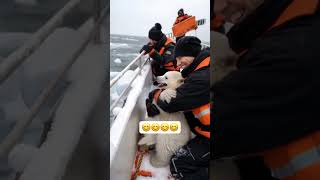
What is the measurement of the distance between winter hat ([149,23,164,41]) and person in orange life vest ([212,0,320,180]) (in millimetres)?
168

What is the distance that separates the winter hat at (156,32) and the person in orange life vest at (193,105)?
56 millimetres

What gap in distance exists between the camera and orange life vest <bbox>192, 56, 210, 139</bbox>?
2.37ft

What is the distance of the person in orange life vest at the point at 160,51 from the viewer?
2.52 feet

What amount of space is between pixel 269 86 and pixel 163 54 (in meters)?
0.31

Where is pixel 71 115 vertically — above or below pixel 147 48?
below

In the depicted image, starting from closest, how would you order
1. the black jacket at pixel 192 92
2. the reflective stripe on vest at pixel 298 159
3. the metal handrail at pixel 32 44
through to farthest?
the metal handrail at pixel 32 44, the reflective stripe on vest at pixel 298 159, the black jacket at pixel 192 92

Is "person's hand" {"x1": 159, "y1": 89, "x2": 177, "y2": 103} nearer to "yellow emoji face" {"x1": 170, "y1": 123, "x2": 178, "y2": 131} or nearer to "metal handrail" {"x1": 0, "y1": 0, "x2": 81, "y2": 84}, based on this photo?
"yellow emoji face" {"x1": 170, "y1": 123, "x2": 178, "y2": 131}

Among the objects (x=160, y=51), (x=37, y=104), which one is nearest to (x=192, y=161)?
(x=160, y=51)

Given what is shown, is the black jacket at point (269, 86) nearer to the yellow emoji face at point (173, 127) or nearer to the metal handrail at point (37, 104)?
the yellow emoji face at point (173, 127)

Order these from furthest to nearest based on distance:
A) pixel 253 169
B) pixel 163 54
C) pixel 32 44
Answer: pixel 163 54 < pixel 253 169 < pixel 32 44

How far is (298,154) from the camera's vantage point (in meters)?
0.63

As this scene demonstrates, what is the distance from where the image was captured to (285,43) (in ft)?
1.98

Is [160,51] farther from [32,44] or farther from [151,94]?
[32,44]

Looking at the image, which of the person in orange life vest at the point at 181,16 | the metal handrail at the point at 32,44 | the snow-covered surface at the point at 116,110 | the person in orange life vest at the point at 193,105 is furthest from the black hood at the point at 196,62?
the metal handrail at the point at 32,44
